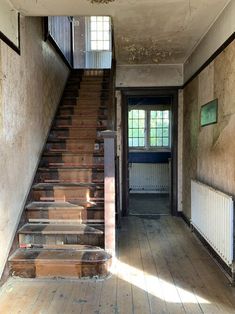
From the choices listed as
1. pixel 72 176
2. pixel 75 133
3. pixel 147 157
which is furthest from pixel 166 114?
pixel 72 176

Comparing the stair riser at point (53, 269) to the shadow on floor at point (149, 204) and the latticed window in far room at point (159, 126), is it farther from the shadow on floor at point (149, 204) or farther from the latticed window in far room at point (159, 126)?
the latticed window in far room at point (159, 126)

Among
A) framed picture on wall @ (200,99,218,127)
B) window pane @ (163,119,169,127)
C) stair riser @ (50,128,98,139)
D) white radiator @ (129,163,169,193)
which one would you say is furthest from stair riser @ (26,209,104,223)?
window pane @ (163,119,169,127)

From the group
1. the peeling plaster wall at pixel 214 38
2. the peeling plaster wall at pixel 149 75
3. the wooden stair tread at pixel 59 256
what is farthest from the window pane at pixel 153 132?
the wooden stair tread at pixel 59 256

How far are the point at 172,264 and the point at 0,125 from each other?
2194 mm

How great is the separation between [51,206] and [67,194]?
25 centimetres

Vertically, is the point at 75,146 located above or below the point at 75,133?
below

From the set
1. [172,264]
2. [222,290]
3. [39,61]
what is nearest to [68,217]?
[172,264]

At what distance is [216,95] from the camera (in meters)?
3.17

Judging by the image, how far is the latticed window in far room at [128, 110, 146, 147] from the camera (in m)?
7.32

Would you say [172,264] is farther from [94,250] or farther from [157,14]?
[157,14]

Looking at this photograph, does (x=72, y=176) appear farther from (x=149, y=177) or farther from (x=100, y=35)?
(x=100, y=35)

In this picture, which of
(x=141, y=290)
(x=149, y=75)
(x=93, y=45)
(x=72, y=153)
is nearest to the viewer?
(x=141, y=290)

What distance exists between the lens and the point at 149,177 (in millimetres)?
7258

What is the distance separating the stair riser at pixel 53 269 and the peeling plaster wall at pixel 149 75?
3.26 m
